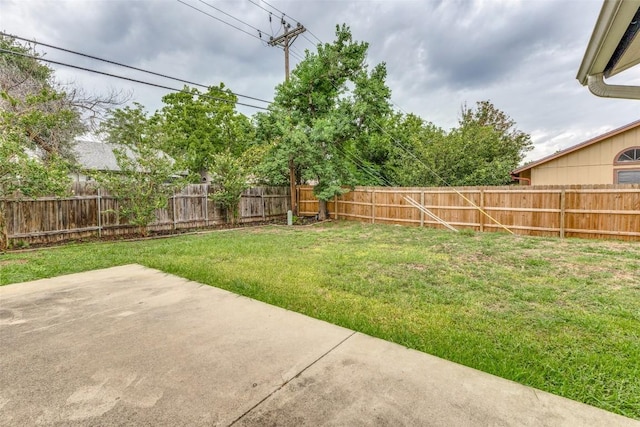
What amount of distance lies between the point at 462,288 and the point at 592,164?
9905 millimetres

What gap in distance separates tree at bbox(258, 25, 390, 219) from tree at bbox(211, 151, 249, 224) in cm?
117

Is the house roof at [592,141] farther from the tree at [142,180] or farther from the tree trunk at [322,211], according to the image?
the tree at [142,180]

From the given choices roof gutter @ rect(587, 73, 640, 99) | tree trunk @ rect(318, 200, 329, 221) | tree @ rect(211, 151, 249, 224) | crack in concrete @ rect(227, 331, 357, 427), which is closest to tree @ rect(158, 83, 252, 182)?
tree @ rect(211, 151, 249, 224)

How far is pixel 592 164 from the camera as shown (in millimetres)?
10305

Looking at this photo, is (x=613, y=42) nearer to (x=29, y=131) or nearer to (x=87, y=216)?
(x=87, y=216)

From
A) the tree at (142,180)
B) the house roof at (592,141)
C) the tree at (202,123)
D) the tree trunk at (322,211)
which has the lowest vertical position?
the tree trunk at (322,211)

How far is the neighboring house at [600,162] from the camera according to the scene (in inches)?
378

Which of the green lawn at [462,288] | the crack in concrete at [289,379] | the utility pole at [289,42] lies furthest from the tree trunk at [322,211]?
the crack in concrete at [289,379]

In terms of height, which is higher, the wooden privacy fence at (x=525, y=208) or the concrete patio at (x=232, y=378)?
the wooden privacy fence at (x=525, y=208)

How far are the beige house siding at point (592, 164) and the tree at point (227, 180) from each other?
1123 centimetres

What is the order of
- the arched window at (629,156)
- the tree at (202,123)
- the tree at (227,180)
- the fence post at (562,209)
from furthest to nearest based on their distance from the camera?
1. the tree at (202,123)
2. the tree at (227,180)
3. the arched window at (629,156)
4. the fence post at (562,209)

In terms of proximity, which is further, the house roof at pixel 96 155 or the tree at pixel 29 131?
the house roof at pixel 96 155

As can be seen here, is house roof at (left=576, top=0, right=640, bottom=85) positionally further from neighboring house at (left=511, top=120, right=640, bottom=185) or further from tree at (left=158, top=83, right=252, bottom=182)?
tree at (left=158, top=83, right=252, bottom=182)

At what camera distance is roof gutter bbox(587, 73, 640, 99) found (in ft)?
7.72
